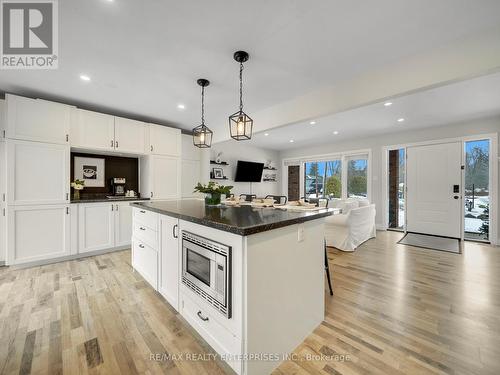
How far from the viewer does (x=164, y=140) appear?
14.2ft

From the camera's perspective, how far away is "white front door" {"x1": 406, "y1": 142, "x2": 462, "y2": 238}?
15.1 feet

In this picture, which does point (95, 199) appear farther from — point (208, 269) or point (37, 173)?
point (208, 269)

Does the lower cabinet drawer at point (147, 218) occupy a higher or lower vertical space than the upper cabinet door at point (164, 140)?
lower

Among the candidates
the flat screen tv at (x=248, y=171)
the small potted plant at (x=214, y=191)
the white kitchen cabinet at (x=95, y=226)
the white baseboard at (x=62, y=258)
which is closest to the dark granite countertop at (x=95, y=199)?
the white kitchen cabinet at (x=95, y=226)

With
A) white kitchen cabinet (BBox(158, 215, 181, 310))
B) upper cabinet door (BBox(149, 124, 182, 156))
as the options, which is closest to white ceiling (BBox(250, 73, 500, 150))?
upper cabinet door (BBox(149, 124, 182, 156))

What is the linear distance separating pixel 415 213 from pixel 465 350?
14.4 feet

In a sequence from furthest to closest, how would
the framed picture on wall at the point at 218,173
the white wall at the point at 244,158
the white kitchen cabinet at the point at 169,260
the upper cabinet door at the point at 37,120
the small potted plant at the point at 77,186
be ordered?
the white wall at the point at 244,158 → the framed picture on wall at the point at 218,173 → the small potted plant at the point at 77,186 → the upper cabinet door at the point at 37,120 → the white kitchen cabinet at the point at 169,260

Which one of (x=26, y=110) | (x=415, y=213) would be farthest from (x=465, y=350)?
(x=26, y=110)

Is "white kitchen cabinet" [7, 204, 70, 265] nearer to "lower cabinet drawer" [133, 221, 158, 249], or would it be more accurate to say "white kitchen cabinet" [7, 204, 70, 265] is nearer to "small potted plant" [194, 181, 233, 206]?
"lower cabinet drawer" [133, 221, 158, 249]

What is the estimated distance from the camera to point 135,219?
2727 mm

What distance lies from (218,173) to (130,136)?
281 cm

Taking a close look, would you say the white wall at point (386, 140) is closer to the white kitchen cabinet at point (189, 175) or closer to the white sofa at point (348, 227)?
the white sofa at point (348, 227)

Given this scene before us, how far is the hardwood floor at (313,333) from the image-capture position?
1406 millimetres

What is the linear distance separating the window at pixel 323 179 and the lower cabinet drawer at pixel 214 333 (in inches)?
233
